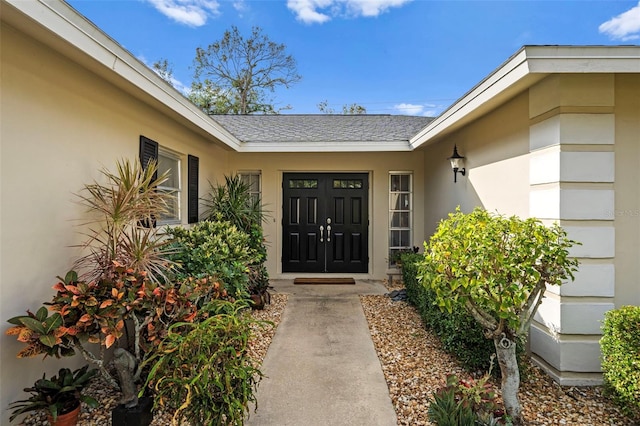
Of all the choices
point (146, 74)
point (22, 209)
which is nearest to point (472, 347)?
point (22, 209)

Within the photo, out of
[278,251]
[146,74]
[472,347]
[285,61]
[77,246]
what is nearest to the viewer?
[77,246]

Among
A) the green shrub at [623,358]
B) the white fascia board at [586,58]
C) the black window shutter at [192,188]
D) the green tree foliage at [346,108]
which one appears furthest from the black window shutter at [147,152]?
the green tree foliage at [346,108]

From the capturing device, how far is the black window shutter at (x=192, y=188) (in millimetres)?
4879

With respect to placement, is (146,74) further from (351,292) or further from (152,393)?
(351,292)

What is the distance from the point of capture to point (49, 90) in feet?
7.82

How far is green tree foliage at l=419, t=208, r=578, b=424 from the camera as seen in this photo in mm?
2074

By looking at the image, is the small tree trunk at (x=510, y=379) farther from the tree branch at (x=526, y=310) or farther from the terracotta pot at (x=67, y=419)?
the terracotta pot at (x=67, y=419)

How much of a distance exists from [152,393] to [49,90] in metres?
2.46

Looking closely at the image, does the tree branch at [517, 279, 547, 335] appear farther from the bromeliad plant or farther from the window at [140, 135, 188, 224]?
the window at [140, 135, 188, 224]

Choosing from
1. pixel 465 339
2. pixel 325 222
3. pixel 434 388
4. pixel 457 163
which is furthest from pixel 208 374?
pixel 325 222

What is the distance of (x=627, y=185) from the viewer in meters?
2.74

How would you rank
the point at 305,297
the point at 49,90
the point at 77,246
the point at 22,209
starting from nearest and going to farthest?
1. the point at 22,209
2. the point at 49,90
3. the point at 77,246
4. the point at 305,297

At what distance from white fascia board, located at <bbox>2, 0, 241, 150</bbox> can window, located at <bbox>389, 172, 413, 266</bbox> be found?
450 cm

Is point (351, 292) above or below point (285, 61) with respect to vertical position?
below
